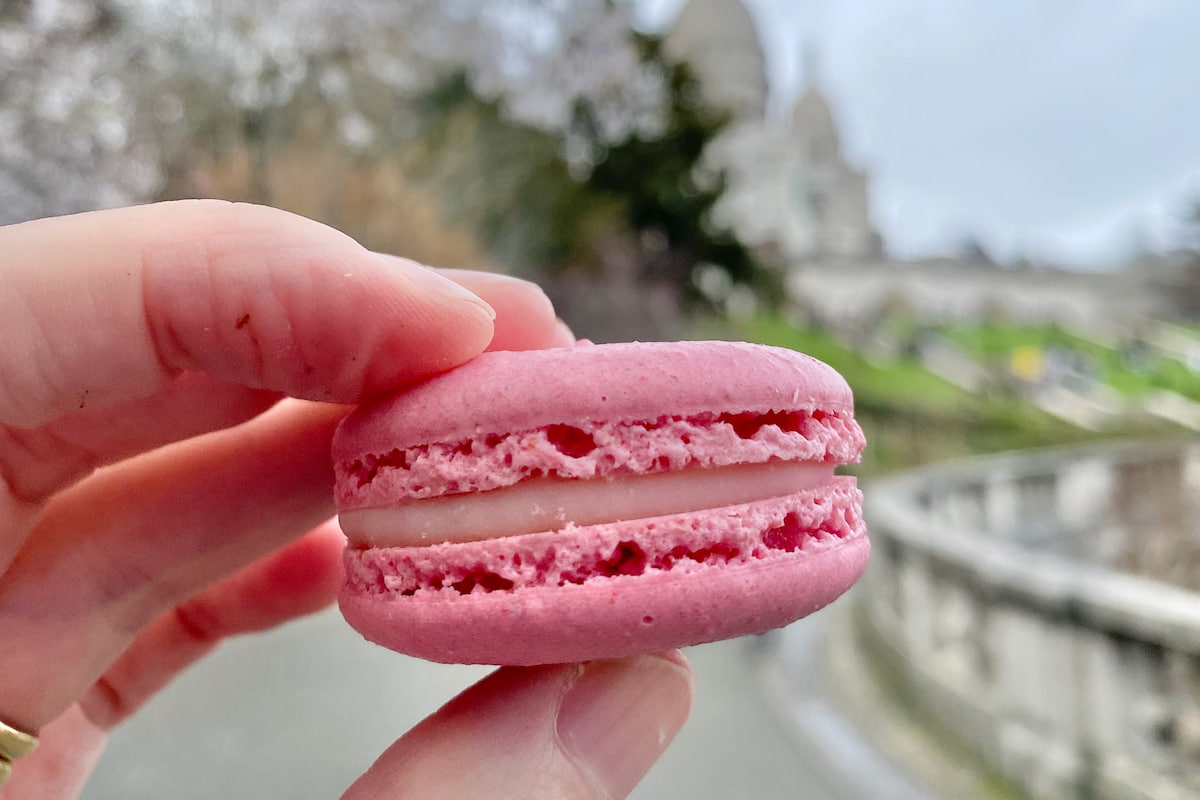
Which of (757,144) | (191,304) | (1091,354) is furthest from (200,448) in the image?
(757,144)

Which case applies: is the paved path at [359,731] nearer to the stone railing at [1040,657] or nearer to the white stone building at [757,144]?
the stone railing at [1040,657]

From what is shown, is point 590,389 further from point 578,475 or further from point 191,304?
point 191,304

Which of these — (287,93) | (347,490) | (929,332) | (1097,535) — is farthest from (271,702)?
(929,332)

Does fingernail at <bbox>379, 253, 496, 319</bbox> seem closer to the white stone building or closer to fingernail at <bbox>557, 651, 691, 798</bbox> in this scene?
fingernail at <bbox>557, 651, 691, 798</bbox>

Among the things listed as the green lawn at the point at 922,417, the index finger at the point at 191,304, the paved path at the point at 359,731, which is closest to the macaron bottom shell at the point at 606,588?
the index finger at the point at 191,304

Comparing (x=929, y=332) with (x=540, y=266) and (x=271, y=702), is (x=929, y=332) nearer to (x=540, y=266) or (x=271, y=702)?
(x=540, y=266)

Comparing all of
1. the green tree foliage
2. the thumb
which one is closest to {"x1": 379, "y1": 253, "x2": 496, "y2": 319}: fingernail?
the thumb
